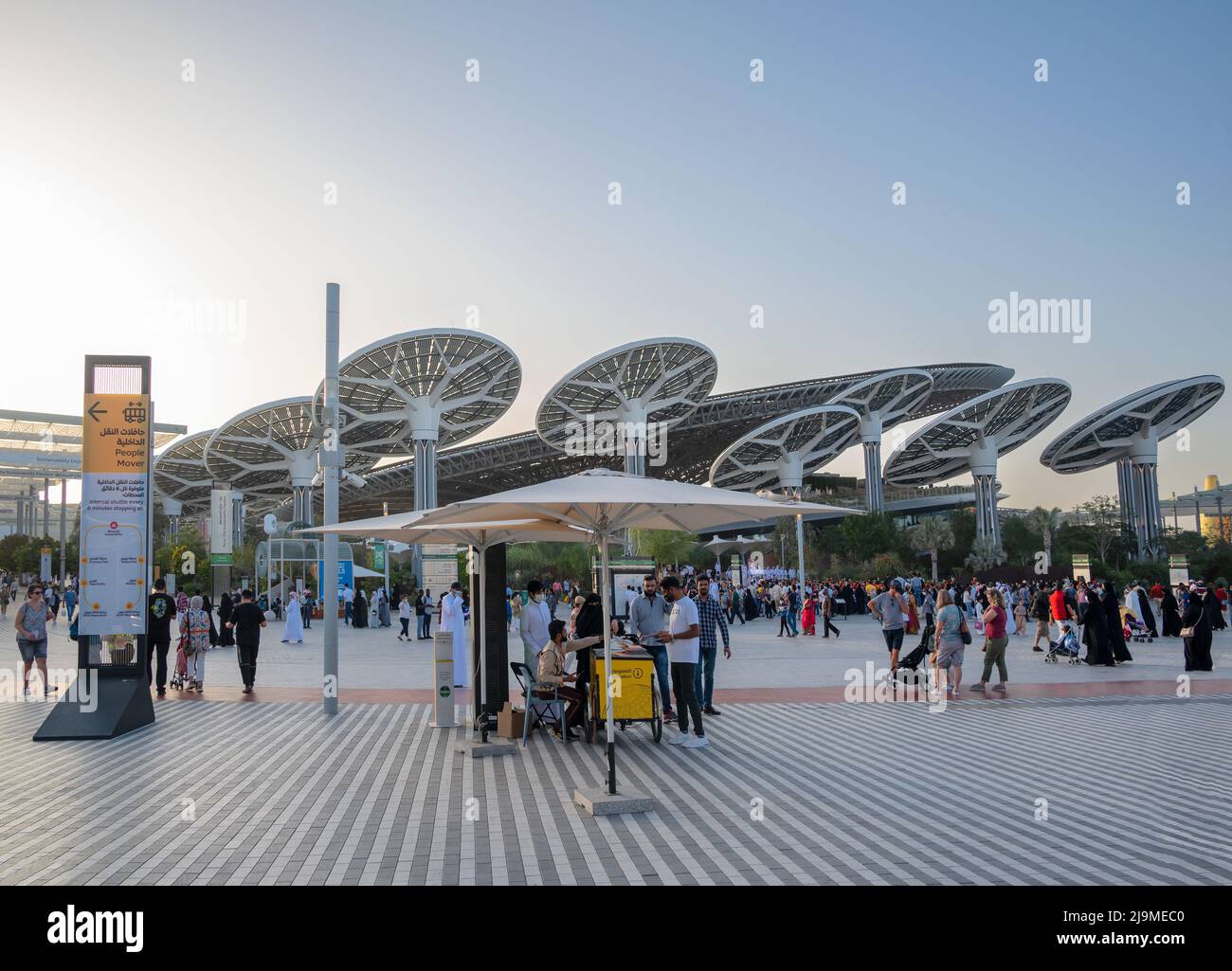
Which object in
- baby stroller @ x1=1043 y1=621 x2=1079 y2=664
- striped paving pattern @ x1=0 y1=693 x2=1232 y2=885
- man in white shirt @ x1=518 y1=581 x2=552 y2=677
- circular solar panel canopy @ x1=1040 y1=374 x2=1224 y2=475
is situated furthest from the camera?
circular solar panel canopy @ x1=1040 y1=374 x2=1224 y2=475

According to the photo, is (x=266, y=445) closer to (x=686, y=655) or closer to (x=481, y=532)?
(x=481, y=532)

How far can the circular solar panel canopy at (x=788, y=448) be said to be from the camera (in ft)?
219

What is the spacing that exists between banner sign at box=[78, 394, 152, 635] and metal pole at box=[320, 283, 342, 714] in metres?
2.05

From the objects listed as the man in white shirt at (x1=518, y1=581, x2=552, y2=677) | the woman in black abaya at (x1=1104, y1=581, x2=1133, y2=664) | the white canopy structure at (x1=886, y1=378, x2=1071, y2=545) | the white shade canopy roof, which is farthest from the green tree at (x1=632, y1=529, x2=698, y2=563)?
the white shade canopy roof

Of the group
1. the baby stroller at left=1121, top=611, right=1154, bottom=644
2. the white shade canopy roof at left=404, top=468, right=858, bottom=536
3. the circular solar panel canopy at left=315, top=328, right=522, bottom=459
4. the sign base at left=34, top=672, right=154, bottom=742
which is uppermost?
the circular solar panel canopy at left=315, top=328, right=522, bottom=459

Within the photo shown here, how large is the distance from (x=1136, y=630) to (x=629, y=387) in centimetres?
4072

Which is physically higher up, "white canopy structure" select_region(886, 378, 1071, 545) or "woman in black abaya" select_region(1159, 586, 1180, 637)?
"white canopy structure" select_region(886, 378, 1071, 545)

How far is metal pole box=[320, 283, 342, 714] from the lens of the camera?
463 inches

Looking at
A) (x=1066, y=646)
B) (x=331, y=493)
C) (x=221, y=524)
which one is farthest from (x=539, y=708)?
(x=221, y=524)

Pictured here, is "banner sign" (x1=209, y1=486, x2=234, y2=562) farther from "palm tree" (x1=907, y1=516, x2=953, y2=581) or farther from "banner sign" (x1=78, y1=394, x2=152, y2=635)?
"palm tree" (x1=907, y1=516, x2=953, y2=581)

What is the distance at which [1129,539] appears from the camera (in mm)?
65938

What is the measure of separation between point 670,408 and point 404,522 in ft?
194

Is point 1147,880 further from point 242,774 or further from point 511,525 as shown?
point 242,774
